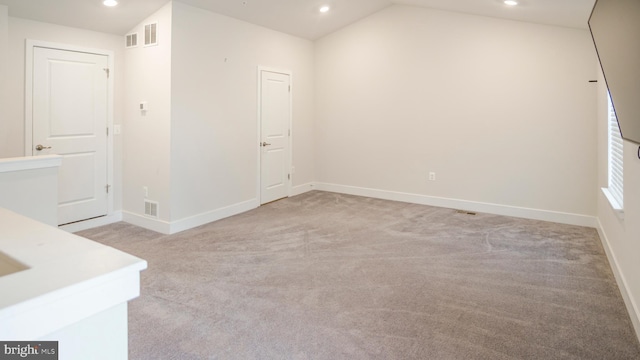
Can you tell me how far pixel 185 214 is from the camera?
4750 mm

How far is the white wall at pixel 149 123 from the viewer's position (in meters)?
4.48

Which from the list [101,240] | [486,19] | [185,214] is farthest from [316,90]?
[101,240]

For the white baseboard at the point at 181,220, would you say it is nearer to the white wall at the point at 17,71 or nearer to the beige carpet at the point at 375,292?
the beige carpet at the point at 375,292

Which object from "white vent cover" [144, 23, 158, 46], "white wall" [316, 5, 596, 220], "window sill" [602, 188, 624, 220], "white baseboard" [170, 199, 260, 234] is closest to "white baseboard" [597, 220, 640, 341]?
"window sill" [602, 188, 624, 220]

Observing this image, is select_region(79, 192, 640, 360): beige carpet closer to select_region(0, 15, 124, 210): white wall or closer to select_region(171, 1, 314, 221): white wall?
select_region(171, 1, 314, 221): white wall

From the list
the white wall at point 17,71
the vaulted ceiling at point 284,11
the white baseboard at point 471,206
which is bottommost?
the white baseboard at point 471,206

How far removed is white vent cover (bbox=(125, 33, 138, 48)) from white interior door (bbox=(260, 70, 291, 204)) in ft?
5.52

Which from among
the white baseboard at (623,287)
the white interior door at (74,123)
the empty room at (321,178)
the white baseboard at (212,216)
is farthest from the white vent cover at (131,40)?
the white baseboard at (623,287)

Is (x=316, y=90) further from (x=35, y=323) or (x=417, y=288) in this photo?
(x=35, y=323)

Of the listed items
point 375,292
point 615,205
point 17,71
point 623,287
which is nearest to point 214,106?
point 17,71

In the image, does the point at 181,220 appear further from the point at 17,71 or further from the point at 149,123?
the point at 17,71

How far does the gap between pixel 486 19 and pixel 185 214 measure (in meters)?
4.58

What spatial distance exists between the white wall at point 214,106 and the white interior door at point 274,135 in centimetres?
17

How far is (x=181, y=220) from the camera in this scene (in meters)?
4.68
